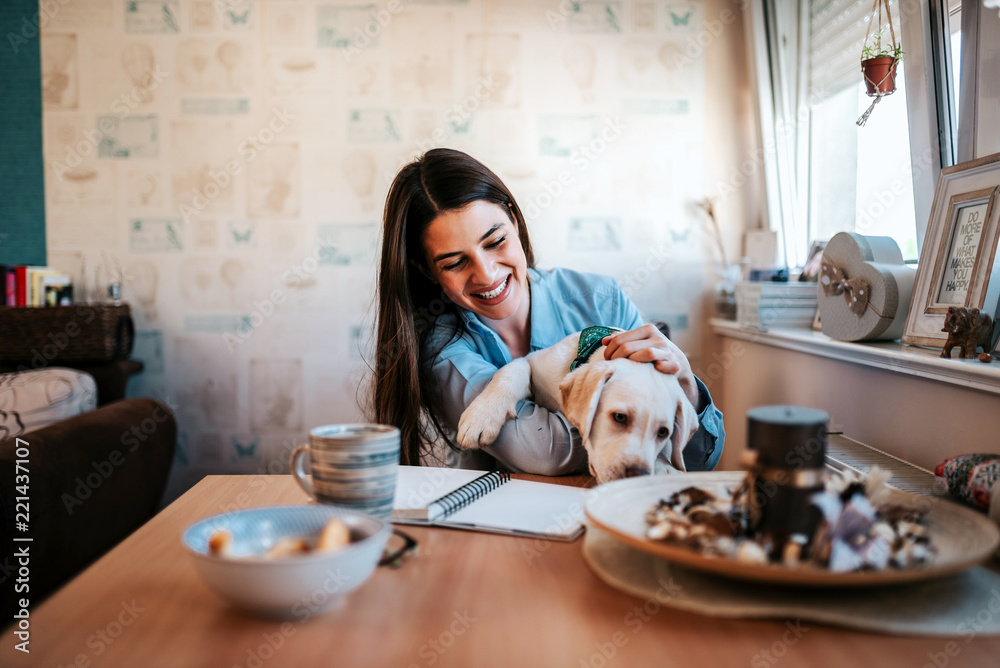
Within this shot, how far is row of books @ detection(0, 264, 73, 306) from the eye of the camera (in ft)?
8.23

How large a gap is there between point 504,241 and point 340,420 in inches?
64.4

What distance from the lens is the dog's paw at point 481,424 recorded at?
1.04 metres

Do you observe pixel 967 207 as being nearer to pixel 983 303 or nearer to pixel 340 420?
pixel 983 303

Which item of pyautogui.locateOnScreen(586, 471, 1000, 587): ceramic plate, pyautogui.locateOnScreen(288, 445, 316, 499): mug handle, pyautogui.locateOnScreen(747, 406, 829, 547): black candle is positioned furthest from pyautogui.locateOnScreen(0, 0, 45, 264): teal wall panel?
pyautogui.locateOnScreen(747, 406, 829, 547): black candle

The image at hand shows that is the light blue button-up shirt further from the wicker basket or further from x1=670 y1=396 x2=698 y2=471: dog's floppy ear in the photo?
the wicker basket

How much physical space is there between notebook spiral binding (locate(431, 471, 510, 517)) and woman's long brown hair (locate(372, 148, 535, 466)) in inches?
18.1

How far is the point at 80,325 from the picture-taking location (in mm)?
2459

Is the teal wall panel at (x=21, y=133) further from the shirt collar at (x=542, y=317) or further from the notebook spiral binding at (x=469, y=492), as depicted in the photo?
the notebook spiral binding at (x=469, y=492)

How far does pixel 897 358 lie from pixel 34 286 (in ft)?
9.46

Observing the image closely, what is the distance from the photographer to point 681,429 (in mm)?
972

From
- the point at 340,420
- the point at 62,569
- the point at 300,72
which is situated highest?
the point at 300,72

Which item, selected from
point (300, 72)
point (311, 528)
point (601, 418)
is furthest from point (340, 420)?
point (311, 528)

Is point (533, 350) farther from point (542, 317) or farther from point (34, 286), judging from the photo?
point (34, 286)
